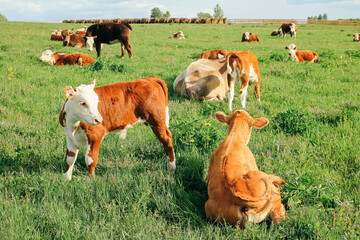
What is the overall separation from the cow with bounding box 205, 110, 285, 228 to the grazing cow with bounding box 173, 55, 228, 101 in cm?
491

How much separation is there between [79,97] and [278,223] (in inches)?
100

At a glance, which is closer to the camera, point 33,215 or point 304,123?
point 33,215

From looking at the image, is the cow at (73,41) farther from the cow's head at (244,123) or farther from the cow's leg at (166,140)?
the cow's head at (244,123)

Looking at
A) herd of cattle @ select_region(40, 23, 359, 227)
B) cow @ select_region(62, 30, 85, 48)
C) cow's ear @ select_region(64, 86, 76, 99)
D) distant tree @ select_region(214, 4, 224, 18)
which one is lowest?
herd of cattle @ select_region(40, 23, 359, 227)

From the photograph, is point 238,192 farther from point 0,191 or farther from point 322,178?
point 0,191

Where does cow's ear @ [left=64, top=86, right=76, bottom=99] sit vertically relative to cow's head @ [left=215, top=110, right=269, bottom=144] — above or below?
above

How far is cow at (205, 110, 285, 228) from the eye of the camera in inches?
101

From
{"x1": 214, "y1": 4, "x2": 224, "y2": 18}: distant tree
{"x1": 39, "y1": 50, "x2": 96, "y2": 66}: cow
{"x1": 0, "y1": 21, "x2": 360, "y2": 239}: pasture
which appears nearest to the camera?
{"x1": 0, "y1": 21, "x2": 360, "y2": 239}: pasture

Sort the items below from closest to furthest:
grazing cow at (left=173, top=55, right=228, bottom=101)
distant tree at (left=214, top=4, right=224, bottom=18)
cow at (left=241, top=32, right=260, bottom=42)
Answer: grazing cow at (left=173, top=55, right=228, bottom=101) → cow at (left=241, top=32, right=260, bottom=42) → distant tree at (left=214, top=4, right=224, bottom=18)

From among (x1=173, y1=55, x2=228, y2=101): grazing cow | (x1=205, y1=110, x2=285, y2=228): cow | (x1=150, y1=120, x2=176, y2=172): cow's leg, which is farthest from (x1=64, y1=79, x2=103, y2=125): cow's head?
(x1=173, y1=55, x2=228, y2=101): grazing cow

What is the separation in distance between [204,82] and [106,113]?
465 centimetres

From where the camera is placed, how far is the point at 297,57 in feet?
45.8

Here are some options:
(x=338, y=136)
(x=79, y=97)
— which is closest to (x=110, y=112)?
(x=79, y=97)

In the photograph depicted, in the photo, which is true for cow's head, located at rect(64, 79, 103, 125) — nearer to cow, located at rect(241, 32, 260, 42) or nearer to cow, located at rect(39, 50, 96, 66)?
cow, located at rect(39, 50, 96, 66)
